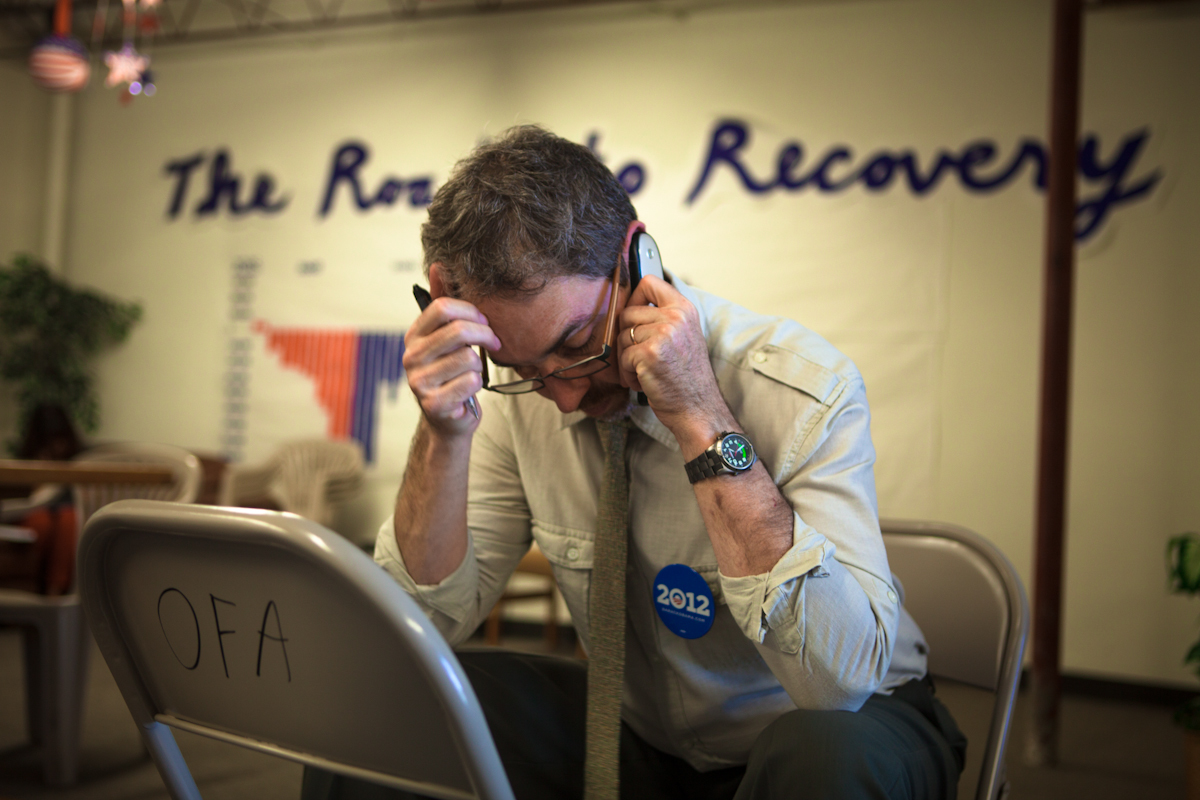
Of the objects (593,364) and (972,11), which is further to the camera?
(972,11)

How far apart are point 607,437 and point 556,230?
0.31 m

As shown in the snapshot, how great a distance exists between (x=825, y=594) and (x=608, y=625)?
0.32 meters

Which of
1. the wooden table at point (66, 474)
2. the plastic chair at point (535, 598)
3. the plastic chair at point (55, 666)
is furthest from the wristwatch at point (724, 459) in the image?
the plastic chair at point (535, 598)

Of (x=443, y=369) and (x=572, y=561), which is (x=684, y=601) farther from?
(x=443, y=369)

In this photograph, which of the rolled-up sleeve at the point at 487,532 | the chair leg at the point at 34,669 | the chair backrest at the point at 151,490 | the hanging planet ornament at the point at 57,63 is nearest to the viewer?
the rolled-up sleeve at the point at 487,532

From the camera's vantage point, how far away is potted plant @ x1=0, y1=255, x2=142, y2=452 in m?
5.20

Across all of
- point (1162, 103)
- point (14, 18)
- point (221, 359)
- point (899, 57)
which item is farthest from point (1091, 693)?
point (14, 18)

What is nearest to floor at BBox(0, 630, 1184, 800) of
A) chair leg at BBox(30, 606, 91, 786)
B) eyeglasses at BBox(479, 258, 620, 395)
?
chair leg at BBox(30, 606, 91, 786)

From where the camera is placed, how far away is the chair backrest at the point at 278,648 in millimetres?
670

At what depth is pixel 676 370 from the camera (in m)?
1.04

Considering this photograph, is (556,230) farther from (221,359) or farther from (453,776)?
(221,359)

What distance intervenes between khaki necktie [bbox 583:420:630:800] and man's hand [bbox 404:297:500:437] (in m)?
0.24

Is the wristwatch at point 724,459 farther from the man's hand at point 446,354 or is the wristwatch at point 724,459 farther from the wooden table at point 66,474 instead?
the wooden table at point 66,474

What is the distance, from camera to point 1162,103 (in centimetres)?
383
